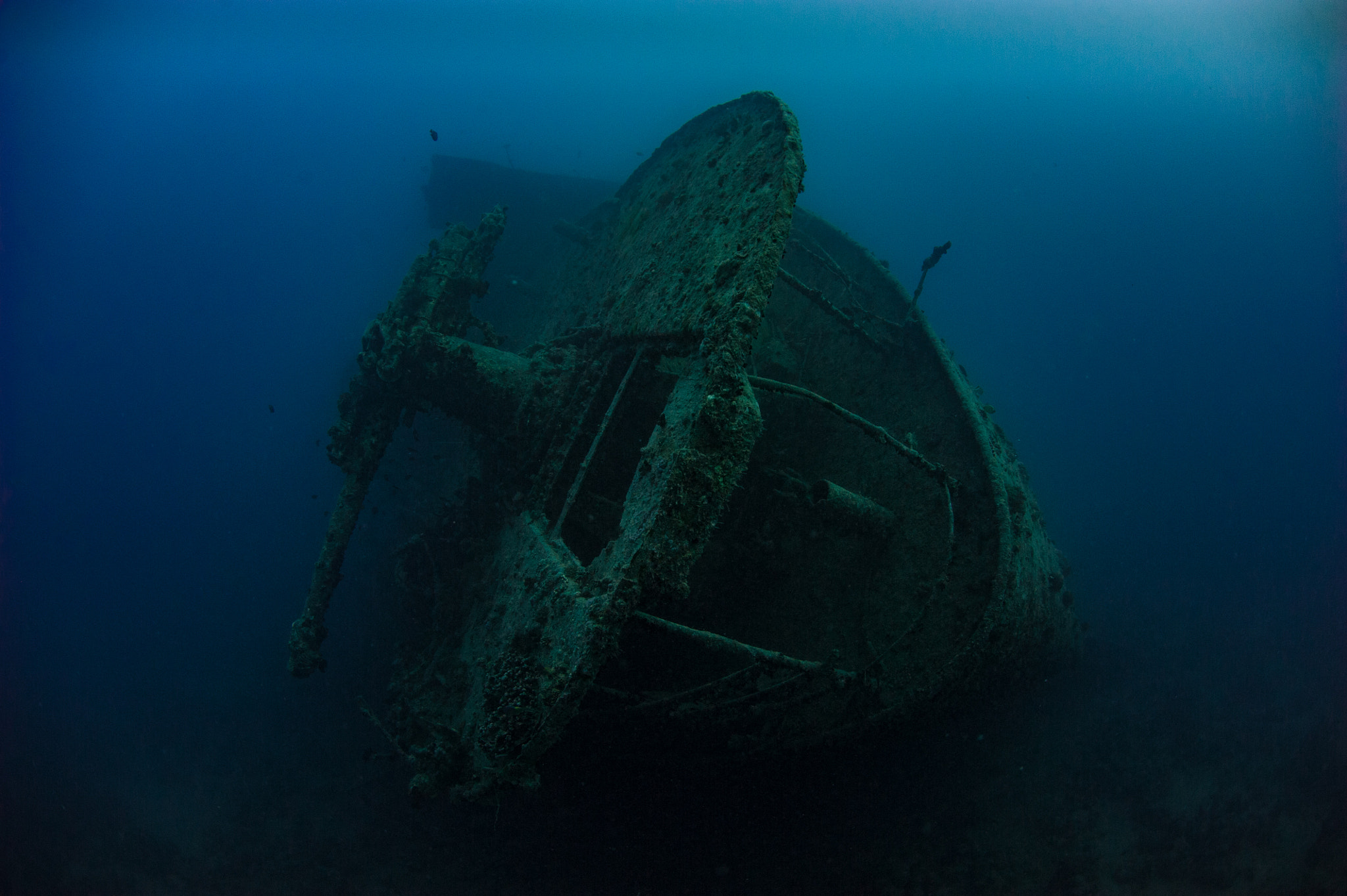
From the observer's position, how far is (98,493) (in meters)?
18.2

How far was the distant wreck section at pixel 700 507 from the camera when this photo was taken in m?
2.24

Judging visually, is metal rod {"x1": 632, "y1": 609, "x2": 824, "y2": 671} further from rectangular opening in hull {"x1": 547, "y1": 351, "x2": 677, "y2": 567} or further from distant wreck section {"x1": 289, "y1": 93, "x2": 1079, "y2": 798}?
rectangular opening in hull {"x1": 547, "y1": 351, "x2": 677, "y2": 567}

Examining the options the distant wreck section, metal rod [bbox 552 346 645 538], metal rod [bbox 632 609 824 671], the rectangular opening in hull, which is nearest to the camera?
the distant wreck section

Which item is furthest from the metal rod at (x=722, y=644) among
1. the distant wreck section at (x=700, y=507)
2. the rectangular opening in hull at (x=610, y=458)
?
the rectangular opening in hull at (x=610, y=458)

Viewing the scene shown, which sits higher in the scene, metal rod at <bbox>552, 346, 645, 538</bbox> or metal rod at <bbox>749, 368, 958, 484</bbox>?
metal rod at <bbox>749, 368, 958, 484</bbox>

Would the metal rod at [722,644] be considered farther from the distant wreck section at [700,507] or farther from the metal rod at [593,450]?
the metal rod at [593,450]

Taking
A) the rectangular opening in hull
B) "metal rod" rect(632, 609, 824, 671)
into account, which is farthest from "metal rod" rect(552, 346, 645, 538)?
"metal rod" rect(632, 609, 824, 671)

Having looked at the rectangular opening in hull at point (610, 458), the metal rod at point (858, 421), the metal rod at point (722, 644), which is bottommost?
the metal rod at point (722, 644)

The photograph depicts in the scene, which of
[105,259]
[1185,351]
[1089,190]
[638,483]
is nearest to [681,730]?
[638,483]

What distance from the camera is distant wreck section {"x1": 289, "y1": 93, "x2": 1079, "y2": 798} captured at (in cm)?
224

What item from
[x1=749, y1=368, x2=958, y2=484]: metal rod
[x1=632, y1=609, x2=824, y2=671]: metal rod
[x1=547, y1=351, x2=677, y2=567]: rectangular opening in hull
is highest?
[x1=749, y1=368, x2=958, y2=484]: metal rod

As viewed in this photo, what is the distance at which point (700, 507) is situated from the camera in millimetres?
2133

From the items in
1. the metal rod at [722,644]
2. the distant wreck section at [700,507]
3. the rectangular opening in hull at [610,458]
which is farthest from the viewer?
the rectangular opening in hull at [610,458]

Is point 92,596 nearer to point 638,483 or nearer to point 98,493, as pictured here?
point 98,493
